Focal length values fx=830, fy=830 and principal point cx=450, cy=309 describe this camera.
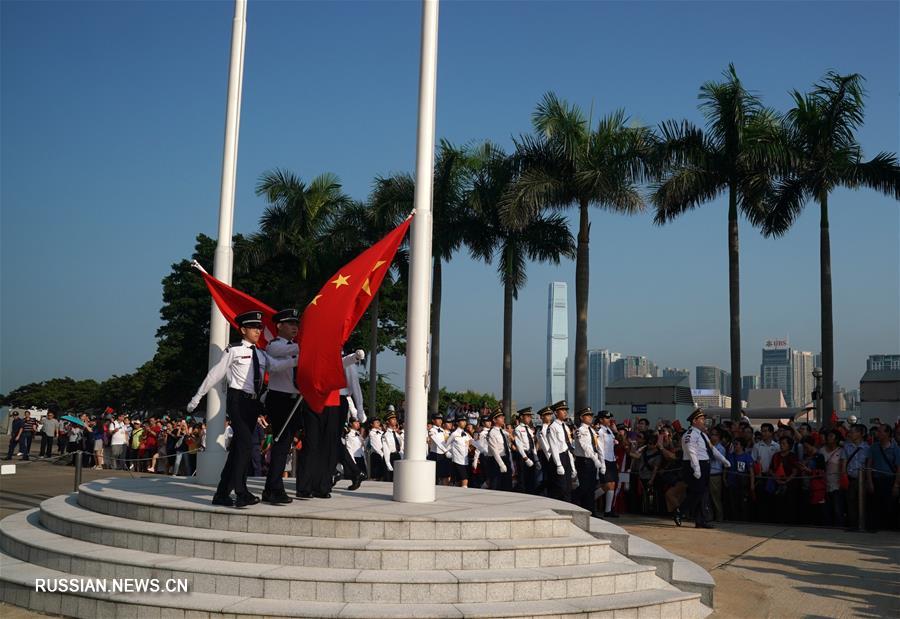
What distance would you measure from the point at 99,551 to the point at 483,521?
384 centimetres

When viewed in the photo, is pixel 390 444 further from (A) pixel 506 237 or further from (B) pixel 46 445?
(B) pixel 46 445

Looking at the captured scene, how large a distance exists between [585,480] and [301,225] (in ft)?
83.6

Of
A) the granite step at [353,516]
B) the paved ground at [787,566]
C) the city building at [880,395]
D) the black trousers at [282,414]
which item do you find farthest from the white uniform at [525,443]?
the city building at [880,395]

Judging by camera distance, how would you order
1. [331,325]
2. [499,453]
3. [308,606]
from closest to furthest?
1. [308,606]
2. [331,325]
3. [499,453]

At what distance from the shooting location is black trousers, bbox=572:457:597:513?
14727 millimetres

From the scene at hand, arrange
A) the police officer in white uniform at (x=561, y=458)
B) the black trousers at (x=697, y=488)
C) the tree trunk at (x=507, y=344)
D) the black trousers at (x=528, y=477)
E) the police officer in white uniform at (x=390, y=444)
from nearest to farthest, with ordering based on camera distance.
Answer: the black trousers at (x=697, y=488), the police officer in white uniform at (x=561, y=458), the black trousers at (x=528, y=477), the police officer in white uniform at (x=390, y=444), the tree trunk at (x=507, y=344)

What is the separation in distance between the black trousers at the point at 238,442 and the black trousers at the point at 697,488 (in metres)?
7.94

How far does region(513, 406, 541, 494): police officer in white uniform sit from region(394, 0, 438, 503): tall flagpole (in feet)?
22.7

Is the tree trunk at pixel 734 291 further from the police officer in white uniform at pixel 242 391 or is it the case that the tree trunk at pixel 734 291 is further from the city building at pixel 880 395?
the police officer in white uniform at pixel 242 391

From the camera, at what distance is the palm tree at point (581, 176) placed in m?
26.9

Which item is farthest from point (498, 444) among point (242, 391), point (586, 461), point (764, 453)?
point (242, 391)

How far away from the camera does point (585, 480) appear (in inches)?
584

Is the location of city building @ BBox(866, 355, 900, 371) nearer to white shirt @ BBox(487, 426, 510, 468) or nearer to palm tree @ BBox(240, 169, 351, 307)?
palm tree @ BBox(240, 169, 351, 307)

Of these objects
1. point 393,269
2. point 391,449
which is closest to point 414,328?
point 391,449
